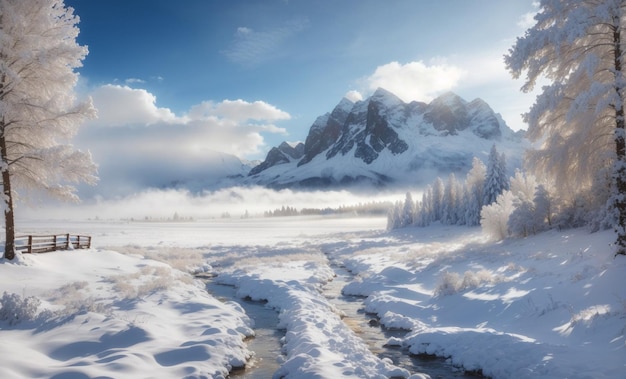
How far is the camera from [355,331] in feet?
52.2

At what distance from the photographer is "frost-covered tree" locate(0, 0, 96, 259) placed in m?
17.8

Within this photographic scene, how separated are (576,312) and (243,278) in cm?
2237

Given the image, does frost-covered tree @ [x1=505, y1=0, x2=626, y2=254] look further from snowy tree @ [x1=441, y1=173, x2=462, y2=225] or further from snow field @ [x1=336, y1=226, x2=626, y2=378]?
snowy tree @ [x1=441, y1=173, x2=462, y2=225]

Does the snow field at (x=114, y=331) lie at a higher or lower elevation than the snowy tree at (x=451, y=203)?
lower

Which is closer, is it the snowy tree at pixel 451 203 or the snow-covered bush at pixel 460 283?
the snow-covered bush at pixel 460 283

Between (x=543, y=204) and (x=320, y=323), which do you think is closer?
(x=320, y=323)

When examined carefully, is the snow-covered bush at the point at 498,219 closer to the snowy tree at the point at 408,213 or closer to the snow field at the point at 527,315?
the snow field at the point at 527,315

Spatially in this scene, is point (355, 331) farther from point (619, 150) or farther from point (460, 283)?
point (619, 150)

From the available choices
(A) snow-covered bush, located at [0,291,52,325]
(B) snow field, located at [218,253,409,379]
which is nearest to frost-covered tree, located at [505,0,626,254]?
(B) snow field, located at [218,253,409,379]

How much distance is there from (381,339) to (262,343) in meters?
4.57

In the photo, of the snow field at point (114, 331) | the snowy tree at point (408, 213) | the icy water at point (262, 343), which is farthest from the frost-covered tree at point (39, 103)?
the snowy tree at point (408, 213)

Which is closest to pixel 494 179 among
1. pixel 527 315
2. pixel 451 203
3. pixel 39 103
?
pixel 451 203

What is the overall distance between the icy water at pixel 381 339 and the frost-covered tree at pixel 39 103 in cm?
1467

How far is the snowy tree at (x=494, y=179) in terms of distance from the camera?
67.9 m
